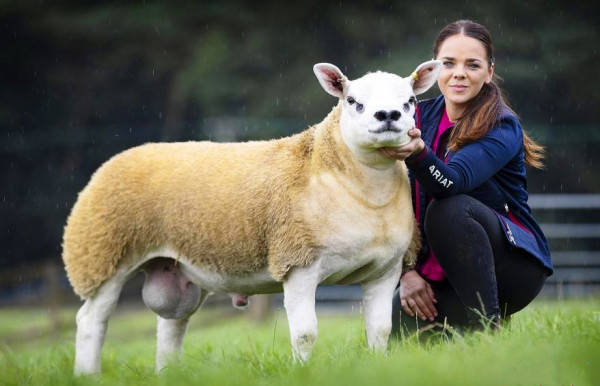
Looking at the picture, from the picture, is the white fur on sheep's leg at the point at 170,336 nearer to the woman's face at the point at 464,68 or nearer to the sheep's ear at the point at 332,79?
the sheep's ear at the point at 332,79

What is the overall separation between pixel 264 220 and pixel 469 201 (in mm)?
853

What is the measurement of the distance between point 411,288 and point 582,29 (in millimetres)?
11505

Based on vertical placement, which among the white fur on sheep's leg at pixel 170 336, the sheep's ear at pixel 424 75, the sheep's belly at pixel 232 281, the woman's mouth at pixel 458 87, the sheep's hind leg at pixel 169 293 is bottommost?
the white fur on sheep's leg at pixel 170 336

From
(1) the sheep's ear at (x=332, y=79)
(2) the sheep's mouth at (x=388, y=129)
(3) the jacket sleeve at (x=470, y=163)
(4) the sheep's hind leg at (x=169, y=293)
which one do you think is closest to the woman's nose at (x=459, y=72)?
(3) the jacket sleeve at (x=470, y=163)

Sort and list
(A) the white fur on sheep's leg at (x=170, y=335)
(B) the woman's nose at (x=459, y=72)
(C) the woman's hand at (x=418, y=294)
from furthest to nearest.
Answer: (A) the white fur on sheep's leg at (x=170, y=335) → (C) the woman's hand at (x=418, y=294) → (B) the woman's nose at (x=459, y=72)

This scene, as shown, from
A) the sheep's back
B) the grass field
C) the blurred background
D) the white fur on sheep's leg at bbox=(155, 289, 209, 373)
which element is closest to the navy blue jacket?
the grass field

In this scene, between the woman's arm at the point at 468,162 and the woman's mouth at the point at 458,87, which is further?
the woman's mouth at the point at 458,87

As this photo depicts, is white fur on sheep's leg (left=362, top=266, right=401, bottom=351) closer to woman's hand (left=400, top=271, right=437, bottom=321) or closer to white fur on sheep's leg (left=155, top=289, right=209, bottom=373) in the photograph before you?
woman's hand (left=400, top=271, right=437, bottom=321)

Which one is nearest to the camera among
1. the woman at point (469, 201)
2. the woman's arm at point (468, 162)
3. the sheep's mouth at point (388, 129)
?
the sheep's mouth at point (388, 129)

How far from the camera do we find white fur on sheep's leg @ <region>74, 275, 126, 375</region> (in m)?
4.15

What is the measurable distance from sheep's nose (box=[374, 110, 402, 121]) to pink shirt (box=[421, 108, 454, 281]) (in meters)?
0.62

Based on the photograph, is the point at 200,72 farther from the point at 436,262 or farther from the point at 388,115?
the point at 388,115

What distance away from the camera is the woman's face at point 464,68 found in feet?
13.0

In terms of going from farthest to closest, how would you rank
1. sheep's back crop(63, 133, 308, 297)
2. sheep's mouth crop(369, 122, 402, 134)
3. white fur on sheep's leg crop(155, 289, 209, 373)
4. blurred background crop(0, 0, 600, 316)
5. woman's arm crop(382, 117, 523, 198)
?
blurred background crop(0, 0, 600, 316), white fur on sheep's leg crop(155, 289, 209, 373), sheep's back crop(63, 133, 308, 297), woman's arm crop(382, 117, 523, 198), sheep's mouth crop(369, 122, 402, 134)
